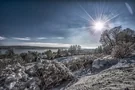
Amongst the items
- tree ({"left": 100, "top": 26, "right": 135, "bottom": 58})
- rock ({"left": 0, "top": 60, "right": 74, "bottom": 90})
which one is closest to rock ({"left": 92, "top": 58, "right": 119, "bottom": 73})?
rock ({"left": 0, "top": 60, "right": 74, "bottom": 90})

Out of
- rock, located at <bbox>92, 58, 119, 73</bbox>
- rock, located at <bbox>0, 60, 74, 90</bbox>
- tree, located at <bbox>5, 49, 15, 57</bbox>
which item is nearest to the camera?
rock, located at <bbox>0, 60, 74, 90</bbox>

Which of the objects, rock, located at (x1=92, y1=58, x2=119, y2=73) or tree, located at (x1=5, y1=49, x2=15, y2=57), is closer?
rock, located at (x1=92, y1=58, x2=119, y2=73)

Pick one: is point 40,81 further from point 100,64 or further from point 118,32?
point 118,32

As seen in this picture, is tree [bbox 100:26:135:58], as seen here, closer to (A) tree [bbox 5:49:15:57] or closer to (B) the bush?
(B) the bush

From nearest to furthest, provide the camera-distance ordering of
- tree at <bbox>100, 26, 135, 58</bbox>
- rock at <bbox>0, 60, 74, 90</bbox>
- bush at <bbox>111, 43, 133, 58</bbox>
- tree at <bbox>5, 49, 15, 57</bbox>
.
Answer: rock at <bbox>0, 60, 74, 90</bbox> → bush at <bbox>111, 43, 133, 58</bbox> → tree at <bbox>100, 26, 135, 58</bbox> → tree at <bbox>5, 49, 15, 57</bbox>

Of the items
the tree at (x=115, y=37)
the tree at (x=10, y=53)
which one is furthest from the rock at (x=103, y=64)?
the tree at (x=10, y=53)

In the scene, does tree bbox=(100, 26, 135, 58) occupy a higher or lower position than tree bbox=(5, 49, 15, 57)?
higher

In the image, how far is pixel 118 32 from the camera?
17.2 metres

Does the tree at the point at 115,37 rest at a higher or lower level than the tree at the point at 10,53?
higher

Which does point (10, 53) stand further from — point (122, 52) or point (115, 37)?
point (122, 52)

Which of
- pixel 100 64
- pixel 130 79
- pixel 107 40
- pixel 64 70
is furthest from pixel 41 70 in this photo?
pixel 107 40

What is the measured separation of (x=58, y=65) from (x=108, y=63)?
326 centimetres

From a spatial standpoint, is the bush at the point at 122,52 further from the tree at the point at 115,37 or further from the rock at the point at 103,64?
the tree at the point at 115,37

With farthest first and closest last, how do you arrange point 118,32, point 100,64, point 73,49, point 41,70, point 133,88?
point 73,49, point 118,32, point 100,64, point 41,70, point 133,88
